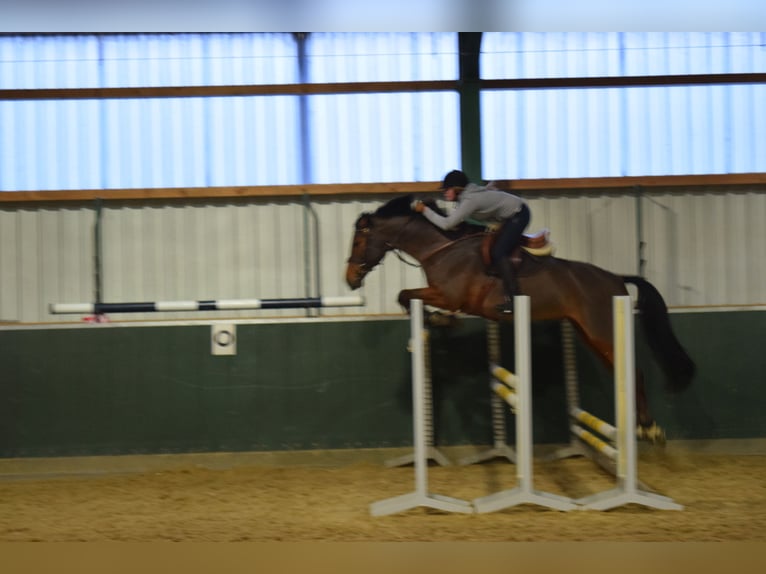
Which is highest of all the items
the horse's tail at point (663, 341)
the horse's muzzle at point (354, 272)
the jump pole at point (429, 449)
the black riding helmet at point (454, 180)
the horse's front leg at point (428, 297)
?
the black riding helmet at point (454, 180)

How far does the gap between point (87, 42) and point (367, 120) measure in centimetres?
290

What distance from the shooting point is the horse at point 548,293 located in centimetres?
487

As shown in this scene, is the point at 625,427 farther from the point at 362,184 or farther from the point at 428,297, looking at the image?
the point at 362,184


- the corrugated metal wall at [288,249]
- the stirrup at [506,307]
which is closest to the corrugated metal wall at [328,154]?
the corrugated metal wall at [288,249]

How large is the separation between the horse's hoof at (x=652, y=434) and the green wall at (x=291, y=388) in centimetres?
97

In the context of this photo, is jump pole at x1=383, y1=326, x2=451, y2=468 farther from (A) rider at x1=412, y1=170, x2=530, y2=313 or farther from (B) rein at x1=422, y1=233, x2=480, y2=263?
(A) rider at x1=412, y1=170, x2=530, y2=313

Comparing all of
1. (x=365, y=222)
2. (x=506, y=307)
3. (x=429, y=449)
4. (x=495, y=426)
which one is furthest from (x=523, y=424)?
(x=365, y=222)

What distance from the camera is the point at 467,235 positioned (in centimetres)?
506

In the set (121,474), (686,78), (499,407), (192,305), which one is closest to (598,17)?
(499,407)

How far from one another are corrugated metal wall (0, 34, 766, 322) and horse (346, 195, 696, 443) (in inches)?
69.8

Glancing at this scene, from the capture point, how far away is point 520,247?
4.89 m

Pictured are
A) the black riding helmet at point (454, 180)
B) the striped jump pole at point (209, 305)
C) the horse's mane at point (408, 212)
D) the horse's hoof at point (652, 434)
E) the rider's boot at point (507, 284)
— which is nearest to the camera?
the horse's hoof at point (652, 434)

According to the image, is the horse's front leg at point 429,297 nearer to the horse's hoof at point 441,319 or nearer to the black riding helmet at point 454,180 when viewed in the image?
the horse's hoof at point 441,319

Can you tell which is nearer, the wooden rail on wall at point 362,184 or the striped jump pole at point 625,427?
the striped jump pole at point 625,427
